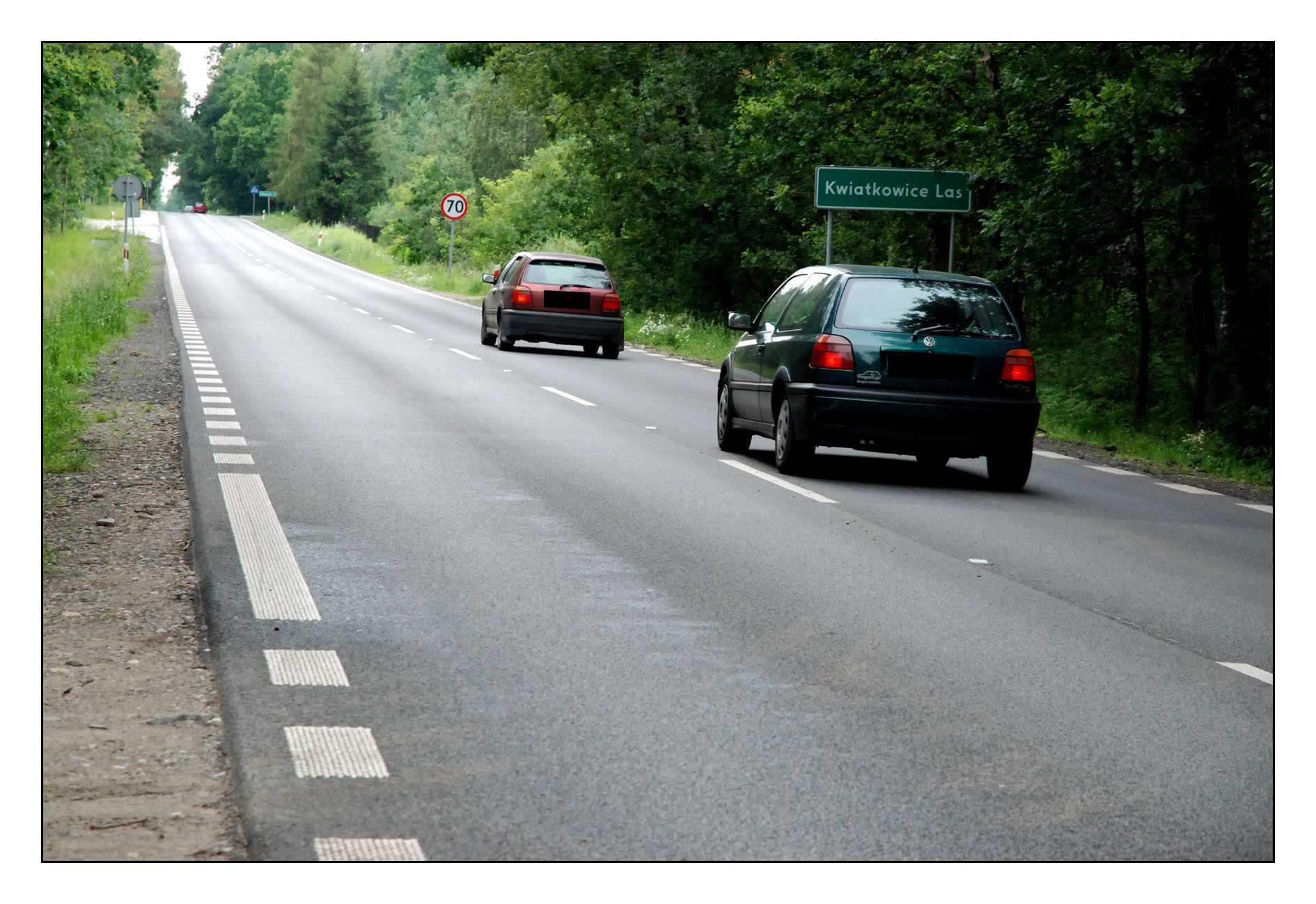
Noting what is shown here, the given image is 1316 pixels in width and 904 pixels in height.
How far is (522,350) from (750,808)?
25758 millimetres

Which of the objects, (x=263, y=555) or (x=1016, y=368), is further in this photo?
(x=1016, y=368)

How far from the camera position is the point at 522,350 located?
30.3 meters

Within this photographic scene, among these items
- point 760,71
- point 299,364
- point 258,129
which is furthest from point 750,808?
point 258,129

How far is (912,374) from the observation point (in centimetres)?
1294

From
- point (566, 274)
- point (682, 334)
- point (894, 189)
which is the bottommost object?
point (682, 334)

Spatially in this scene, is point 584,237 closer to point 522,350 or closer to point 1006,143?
point 522,350

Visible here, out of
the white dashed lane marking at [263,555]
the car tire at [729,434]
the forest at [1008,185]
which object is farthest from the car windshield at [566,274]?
the white dashed lane marking at [263,555]

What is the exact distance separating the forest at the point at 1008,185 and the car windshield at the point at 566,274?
10.2 feet

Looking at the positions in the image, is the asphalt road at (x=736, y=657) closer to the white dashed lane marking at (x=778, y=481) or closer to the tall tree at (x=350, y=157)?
the white dashed lane marking at (x=778, y=481)

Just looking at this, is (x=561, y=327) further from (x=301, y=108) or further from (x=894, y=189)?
(x=301, y=108)

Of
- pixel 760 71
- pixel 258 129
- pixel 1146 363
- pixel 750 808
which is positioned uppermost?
pixel 258 129

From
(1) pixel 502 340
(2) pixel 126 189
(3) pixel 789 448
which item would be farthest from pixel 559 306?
(2) pixel 126 189

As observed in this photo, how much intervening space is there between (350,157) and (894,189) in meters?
103

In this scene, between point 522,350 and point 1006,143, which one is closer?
point 1006,143
